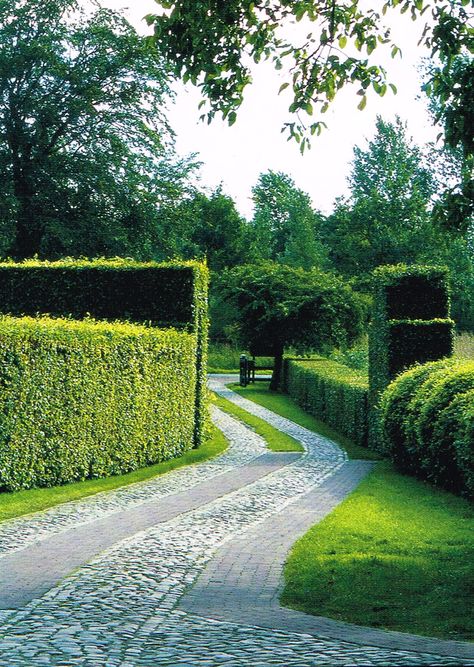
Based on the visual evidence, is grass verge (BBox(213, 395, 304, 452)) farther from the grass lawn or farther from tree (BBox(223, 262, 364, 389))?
tree (BBox(223, 262, 364, 389))

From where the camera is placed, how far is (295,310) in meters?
46.3

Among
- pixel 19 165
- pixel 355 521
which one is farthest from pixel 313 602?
pixel 19 165

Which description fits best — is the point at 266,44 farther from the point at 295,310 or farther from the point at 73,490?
the point at 295,310

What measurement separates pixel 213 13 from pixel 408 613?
6.86 m

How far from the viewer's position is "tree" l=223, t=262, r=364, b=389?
46.9 m

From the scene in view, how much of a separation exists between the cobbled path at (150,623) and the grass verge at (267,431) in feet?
35.5

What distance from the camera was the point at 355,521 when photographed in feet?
41.4

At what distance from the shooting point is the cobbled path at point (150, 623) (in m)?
6.34

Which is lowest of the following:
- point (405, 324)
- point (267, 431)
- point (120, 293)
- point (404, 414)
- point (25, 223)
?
point (267, 431)

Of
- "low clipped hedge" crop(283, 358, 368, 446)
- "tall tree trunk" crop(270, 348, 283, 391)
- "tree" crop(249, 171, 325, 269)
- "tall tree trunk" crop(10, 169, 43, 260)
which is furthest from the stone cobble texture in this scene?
"tree" crop(249, 171, 325, 269)

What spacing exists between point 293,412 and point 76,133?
623 inches

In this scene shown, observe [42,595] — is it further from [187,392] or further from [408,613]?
[187,392]

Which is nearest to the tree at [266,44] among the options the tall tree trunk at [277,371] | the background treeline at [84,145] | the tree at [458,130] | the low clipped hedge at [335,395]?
the tree at [458,130]

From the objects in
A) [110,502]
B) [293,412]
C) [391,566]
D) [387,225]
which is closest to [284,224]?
[387,225]
